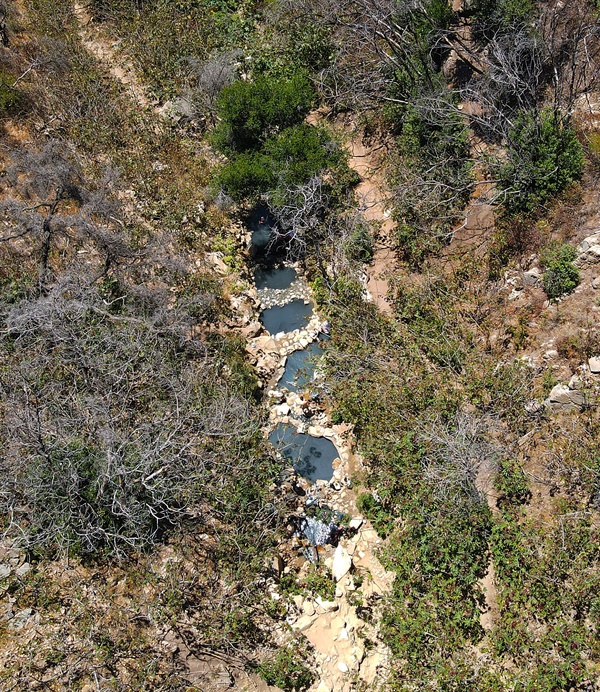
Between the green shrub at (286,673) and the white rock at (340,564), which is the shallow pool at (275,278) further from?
the green shrub at (286,673)

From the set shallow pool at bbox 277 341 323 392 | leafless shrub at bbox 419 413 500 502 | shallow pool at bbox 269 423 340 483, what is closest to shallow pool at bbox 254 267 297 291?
shallow pool at bbox 277 341 323 392

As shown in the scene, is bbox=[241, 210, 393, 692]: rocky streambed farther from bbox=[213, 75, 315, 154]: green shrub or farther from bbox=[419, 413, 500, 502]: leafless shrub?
bbox=[213, 75, 315, 154]: green shrub

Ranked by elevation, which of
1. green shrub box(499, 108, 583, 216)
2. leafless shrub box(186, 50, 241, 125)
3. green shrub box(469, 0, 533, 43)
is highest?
leafless shrub box(186, 50, 241, 125)

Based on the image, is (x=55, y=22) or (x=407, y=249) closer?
(x=407, y=249)

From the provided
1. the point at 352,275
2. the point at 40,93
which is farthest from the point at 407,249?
the point at 40,93

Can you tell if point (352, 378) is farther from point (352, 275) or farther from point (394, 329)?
point (352, 275)

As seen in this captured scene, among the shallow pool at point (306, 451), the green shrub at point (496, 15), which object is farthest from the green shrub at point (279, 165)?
the shallow pool at point (306, 451)
